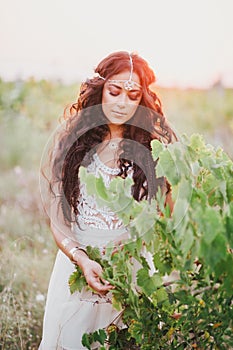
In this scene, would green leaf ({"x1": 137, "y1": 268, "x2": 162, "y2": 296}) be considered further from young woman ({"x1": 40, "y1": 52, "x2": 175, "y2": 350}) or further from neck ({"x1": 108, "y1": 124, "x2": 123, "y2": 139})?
neck ({"x1": 108, "y1": 124, "x2": 123, "y2": 139})

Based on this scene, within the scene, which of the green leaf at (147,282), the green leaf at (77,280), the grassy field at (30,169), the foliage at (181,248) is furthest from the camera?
the grassy field at (30,169)

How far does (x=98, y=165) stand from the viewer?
1.97 meters

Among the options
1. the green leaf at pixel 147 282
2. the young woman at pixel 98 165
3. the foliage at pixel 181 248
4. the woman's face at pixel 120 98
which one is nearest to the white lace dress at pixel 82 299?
the young woman at pixel 98 165

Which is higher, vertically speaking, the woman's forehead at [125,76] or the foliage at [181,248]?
the woman's forehead at [125,76]

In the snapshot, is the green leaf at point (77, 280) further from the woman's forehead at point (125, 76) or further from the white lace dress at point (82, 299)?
the woman's forehead at point (125, 76)

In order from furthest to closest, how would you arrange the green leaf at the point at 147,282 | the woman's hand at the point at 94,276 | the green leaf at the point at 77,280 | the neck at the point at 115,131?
the neck at the point at 115,131
the green leaf at the point at 77,280
the woman's hand at the point at 94,276
the green leaf at the point at 147,282

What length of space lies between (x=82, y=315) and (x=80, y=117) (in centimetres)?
62

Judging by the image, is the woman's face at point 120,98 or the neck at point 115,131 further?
the neck at point 115,131

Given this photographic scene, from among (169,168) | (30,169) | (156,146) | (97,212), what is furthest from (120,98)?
(30,169)

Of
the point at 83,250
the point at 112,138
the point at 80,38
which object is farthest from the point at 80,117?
the point at 80,38

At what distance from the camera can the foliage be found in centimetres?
122

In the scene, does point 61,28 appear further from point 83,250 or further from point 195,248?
point 195,248

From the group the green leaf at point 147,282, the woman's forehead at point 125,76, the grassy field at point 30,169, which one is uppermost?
the woman's forehead at point 125,76

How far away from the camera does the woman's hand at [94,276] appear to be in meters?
1.56
